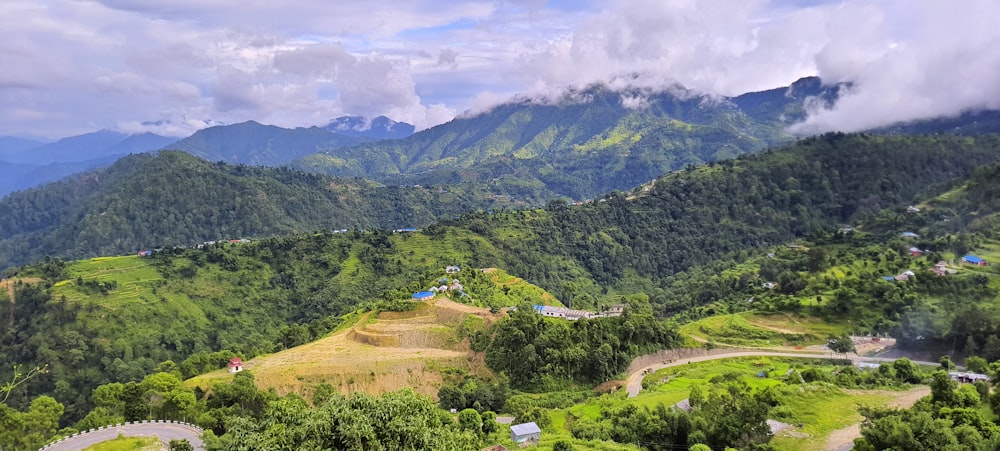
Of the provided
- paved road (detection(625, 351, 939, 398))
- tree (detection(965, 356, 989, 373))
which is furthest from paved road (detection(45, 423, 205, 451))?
tree (detection(965, 356, 989, 373))

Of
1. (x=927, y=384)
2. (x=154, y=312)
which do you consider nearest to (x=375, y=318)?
(x=154, y=312)

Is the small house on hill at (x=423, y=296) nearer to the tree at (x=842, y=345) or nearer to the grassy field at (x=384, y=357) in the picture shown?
the grassy field at (x=384, y=357)

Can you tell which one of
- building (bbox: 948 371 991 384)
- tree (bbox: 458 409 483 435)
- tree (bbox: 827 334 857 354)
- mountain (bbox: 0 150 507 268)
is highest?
mountain (bbox: 0 150 507 268)

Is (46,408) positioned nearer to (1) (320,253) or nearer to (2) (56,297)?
(2) (56,297)

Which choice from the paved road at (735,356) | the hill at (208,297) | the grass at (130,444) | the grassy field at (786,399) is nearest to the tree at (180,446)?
the grass at (130,444)

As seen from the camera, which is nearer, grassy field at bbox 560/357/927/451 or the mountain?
grassy field at bbox 560/357/927/451

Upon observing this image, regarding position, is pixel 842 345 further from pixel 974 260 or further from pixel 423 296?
pixel 423 296

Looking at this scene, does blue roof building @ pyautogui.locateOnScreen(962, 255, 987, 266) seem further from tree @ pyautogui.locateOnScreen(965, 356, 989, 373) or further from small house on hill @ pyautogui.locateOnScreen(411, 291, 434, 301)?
small house on hill @ pyautogui.locateOnScreen(411, 291, 434, 301)
